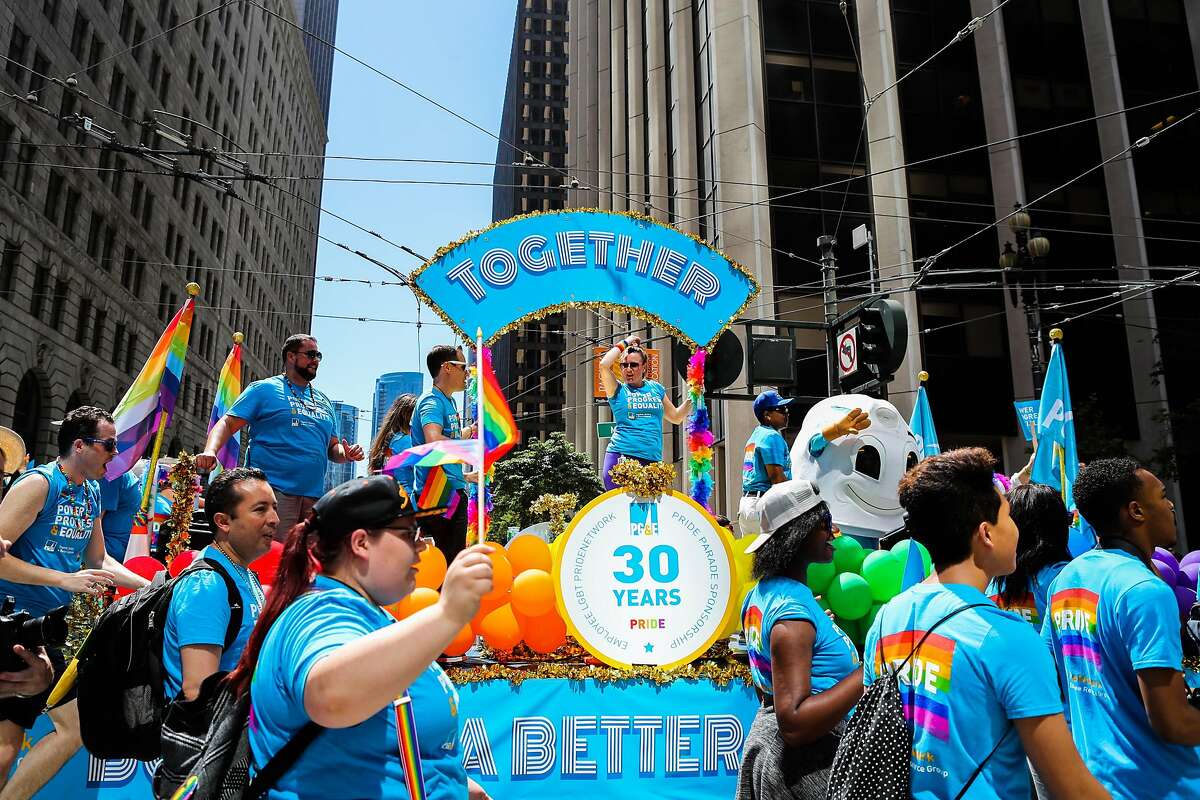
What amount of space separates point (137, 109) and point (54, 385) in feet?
47.1

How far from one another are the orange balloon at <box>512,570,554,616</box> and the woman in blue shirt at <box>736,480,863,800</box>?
7.84 ft

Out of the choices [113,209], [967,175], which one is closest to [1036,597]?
[967,175]

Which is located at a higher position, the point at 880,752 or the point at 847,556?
the point at 847,556

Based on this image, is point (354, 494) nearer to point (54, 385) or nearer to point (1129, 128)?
point (1129, 128)

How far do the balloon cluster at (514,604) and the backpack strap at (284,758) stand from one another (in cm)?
350

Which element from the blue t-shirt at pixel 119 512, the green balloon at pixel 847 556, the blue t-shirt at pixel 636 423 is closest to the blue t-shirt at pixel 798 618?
the green balloon at pixel 847 556

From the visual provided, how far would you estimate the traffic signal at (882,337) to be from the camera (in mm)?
10492

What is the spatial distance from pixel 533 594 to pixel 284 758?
3.71 metres

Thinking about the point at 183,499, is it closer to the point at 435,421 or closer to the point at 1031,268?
the point at 435,421

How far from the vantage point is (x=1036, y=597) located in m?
4.07

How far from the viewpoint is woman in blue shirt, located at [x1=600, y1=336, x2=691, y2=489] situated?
7500mm

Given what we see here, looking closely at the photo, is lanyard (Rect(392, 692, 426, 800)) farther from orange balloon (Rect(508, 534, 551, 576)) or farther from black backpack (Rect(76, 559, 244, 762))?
orange balloon (Rect(508, 534, 551, 576))

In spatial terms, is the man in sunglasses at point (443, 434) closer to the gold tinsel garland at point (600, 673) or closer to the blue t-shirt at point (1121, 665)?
the gold tinsel garland at point (600, 673)

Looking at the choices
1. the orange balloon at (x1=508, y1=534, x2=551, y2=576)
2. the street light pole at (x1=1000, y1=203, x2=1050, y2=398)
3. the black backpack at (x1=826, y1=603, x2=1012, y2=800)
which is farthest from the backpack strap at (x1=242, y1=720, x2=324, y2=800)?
the street light pole at (x1=1000, y1=203, x2=1050, y2=398)
